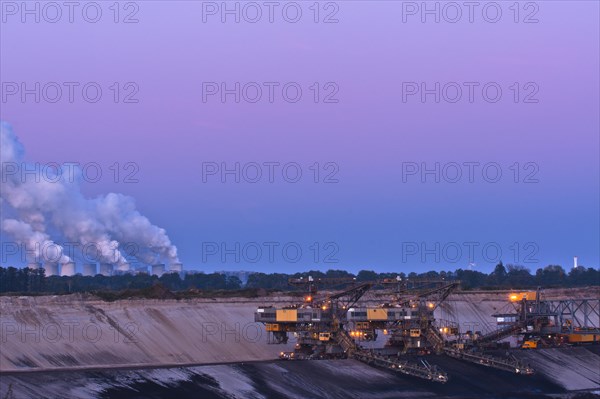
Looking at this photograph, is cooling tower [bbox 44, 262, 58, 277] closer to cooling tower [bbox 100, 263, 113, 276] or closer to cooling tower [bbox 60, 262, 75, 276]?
cooling tower [bbox 60, 262, 75, 276]

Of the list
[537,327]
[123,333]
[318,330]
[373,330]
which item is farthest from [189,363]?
[537,327]

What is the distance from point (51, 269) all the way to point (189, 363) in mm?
75886

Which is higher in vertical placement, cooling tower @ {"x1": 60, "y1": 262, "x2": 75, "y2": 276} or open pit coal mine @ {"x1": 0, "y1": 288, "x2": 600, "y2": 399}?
cooling tower @ {"x1": 60, "y1": 262, "x2": 75, "y2": 276}

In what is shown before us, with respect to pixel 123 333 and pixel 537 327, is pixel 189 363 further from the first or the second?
pixel 537 327

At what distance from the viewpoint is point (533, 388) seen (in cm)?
Answer: 12200

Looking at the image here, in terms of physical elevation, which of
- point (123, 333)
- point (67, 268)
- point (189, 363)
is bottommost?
point (189, 363)

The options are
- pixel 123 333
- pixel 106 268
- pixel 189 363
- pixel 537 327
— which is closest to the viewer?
pixel 189 363

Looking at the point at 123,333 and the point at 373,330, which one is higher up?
the point at 373,330

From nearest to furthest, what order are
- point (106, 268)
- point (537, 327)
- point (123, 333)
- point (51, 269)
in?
1. point (123, 333)
2. point (537, 327)
3. point (51, 269)
4. point (106, 268)

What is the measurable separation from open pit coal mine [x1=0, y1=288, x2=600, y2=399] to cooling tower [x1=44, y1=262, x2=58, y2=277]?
45.7 metres

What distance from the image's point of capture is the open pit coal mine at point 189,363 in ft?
331

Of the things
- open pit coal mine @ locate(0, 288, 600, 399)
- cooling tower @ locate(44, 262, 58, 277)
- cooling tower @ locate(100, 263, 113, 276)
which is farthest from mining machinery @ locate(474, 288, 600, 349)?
cooling tower @ locate(44, 262, 58, 277)

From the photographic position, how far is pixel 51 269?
622 feet

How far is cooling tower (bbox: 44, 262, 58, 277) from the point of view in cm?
18562
